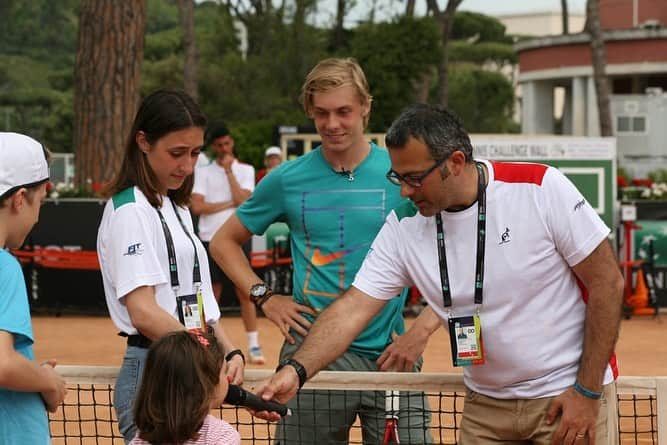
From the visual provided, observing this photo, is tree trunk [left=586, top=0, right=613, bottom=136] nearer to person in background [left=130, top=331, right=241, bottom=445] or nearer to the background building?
the background building

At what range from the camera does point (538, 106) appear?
49969mm

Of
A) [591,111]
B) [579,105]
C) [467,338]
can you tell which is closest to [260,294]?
[467,338]

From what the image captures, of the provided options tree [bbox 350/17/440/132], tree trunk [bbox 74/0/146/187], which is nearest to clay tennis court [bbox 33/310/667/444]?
tree trunk [bbox 74/0/146/187]

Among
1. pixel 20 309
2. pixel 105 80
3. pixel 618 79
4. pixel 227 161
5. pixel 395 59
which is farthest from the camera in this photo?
pixel 618 79

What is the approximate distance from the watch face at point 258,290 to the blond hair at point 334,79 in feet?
2.65

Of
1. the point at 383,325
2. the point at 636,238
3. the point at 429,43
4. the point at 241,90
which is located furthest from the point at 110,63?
the point at 241,90

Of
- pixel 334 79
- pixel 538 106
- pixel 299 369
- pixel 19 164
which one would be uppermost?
pixel 334 79

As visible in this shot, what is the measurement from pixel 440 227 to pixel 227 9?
1676 inches

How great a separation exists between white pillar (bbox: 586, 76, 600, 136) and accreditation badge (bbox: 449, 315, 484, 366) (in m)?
43.6

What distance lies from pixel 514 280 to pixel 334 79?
1.38 m

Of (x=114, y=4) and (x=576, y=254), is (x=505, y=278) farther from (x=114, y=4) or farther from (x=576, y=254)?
(x=114, y=4)

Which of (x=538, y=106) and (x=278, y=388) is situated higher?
(x=278, y=388)

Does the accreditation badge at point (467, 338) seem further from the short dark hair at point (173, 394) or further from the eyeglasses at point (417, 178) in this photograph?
the short dark hair at point (173, 394)

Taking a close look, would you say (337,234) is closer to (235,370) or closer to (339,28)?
(235,370)
